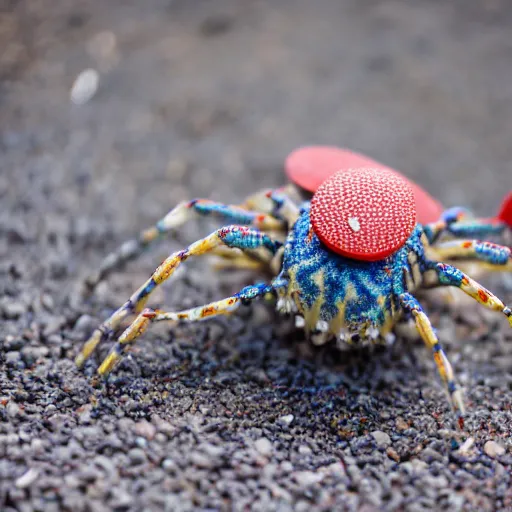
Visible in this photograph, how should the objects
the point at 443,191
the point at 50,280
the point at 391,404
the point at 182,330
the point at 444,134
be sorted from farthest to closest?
the point at 444,134 → the point at 443,191 → the point at 50,280 → the point at 182,330 → the point at 391,404

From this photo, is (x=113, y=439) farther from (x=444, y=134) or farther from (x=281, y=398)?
(x=444, y=134)

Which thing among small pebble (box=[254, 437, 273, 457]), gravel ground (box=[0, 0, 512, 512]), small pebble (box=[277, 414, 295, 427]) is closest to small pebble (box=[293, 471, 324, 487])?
gravel ground (box=[0, 0, 512, 512])

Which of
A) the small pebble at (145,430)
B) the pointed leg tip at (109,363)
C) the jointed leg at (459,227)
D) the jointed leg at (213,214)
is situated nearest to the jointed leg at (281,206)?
the jointed leg at (213,214)

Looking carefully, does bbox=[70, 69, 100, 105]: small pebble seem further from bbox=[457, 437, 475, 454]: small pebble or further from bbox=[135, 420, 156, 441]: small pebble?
bbox=[457, 437, 475, 454]: small pebble

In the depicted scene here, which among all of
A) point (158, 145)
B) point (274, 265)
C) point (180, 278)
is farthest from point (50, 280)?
point (158, 145)

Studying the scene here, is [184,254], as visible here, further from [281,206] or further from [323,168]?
[323,168]

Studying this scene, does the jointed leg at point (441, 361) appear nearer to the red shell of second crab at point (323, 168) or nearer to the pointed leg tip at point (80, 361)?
the red shell of second crab at point (323, 168)
